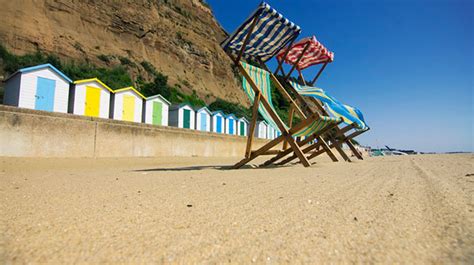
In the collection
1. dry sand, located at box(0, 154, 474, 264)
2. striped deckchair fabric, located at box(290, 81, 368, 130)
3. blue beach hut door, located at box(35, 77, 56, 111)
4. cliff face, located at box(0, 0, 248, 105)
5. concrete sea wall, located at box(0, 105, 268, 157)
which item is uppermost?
cliff face, located at box(0, 0, 248, 105)

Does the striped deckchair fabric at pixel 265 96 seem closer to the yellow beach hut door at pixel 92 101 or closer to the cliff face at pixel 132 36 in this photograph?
the yellow beach hut door at pixel 92 101

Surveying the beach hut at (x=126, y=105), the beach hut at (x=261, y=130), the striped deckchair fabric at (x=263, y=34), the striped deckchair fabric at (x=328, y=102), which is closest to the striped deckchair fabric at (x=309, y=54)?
the striped deckchair fabric at (x=328, y=102)

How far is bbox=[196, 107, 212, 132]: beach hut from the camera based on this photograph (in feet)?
48.9

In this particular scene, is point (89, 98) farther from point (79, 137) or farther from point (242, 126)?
point (242, 126)

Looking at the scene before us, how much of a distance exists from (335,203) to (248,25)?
3562mm

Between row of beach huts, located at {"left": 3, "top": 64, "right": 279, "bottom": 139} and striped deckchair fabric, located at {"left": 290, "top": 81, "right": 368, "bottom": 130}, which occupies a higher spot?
row of beach huts, located at {"left": 3, "top": 64, "right": 279, "bottom": 139}

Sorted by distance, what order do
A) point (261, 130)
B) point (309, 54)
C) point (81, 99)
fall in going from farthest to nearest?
point (261, 130) < point (81, 99) < point (309, 54)

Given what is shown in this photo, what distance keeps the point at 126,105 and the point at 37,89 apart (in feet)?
10.5

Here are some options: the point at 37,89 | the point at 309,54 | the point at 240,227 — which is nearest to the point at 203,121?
the point at 37,89

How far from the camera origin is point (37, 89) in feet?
25.8

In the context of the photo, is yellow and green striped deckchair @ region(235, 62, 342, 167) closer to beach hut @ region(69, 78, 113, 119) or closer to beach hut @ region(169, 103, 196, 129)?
beach hut @ region(69, 78, 113, 119)

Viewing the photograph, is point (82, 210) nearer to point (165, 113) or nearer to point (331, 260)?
point (331, 260)

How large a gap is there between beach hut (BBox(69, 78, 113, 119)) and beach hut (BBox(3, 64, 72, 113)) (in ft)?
1.26

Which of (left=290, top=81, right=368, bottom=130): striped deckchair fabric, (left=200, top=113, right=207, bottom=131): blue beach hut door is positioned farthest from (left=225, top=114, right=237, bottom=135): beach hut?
(left=290, top=81, right=368, bottom=130): striped deckchair fabric
